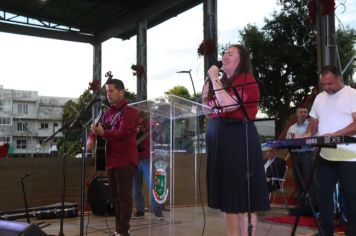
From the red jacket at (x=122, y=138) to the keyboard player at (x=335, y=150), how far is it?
6.05ft

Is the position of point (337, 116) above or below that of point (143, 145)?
above

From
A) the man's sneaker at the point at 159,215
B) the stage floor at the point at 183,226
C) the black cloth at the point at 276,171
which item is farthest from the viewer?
the black cloth at the point at 276,171

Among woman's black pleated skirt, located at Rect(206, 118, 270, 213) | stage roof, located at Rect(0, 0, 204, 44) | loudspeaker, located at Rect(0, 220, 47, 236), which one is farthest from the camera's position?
stage roof, located at Rect(0, 0, 204, 44)

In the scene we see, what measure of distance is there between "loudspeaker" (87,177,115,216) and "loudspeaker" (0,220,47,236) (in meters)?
4.69

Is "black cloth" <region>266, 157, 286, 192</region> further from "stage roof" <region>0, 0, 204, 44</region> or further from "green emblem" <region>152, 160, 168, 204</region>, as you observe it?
"stage roof" <region>0, 0, 204, 44</region>

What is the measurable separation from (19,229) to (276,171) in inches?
209

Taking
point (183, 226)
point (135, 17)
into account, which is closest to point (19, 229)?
point (183, 226)

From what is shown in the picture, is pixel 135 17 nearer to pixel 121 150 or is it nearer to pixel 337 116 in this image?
pixel 121 150

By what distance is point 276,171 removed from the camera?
7012 mm

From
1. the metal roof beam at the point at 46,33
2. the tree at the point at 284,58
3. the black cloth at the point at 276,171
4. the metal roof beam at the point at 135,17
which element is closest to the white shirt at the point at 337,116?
the black cloth at the point at 276,171

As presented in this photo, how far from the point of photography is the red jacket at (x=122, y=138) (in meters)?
4.68

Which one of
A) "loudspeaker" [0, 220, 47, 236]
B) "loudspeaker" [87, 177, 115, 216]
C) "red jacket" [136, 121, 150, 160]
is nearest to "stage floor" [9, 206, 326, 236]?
"loudspeaker" [87, 177, 115, 216]

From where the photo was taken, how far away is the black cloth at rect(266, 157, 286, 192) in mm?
6936

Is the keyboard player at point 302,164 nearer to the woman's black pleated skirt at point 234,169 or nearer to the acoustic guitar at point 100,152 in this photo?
the woman's black pleated skirt at point 234,169
